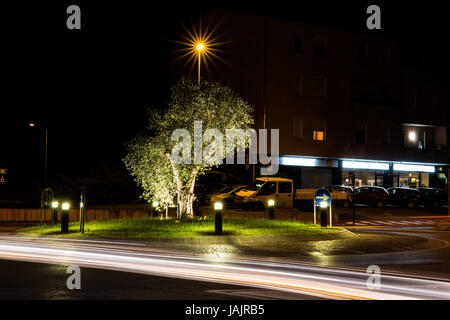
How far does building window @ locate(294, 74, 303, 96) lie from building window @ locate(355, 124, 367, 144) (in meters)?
6.87

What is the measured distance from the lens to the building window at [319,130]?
4647cm

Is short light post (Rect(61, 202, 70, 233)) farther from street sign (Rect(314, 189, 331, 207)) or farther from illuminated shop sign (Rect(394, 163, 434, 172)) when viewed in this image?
illuminated shop sign (Rect(394, 163, 434, 172))

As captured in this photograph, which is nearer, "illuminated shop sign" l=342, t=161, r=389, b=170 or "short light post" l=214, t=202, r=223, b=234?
"short light post" l=214, t=202, r=223, b=234

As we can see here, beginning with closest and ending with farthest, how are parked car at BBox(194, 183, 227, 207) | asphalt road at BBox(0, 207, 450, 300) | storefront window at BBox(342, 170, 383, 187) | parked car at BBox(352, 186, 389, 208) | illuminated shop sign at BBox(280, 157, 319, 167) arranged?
1. asphalt road at BBox(0, 207, 450, 300)
2. parked car at BBox(194, 183, 227, 207)
3. parked car at BBox(352, 186, 389, 208)
4. illuminated shop sign at BBox(280, 157, 319, 167)
5. storefront window at BBox(342, 170, 383, 187)

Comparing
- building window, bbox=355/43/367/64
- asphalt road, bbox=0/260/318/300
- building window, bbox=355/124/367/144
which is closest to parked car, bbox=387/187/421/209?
building window, bbox=355/124/367/144

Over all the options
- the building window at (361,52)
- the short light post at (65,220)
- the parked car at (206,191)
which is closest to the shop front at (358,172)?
the building window at (361,52)

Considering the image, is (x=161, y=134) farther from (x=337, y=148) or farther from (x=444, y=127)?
(x=444, y=127)

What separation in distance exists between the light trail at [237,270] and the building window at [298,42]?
116ft

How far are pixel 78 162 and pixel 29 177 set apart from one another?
4.86m

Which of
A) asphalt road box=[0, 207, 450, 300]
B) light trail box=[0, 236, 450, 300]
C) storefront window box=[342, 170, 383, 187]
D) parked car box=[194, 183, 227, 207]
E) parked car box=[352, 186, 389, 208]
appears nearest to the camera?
asphalt road box=[0, 207, 450, 300]

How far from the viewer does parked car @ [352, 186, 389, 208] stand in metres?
38.7

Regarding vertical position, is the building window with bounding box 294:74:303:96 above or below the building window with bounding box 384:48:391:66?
below

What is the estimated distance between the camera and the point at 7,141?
48344 millimetres
